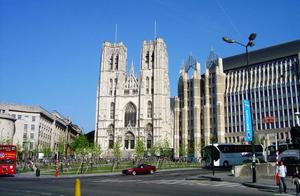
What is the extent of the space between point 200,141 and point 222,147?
183 feet

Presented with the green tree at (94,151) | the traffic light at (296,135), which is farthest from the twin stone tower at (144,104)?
the traffic light at (296,135)

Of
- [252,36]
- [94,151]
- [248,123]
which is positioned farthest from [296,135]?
[94,151]

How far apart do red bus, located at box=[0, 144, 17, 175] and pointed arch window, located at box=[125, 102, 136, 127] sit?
223ft

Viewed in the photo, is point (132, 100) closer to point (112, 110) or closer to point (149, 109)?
point (149, 109)

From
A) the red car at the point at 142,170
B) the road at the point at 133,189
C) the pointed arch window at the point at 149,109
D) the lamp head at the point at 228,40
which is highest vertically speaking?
the pointed arch window at the point at 149,109

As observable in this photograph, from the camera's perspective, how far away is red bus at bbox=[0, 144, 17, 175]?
1454 inches

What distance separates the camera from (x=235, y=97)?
98.6 meters

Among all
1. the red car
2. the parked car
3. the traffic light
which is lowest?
the red car

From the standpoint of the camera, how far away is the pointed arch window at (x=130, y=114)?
347 ft

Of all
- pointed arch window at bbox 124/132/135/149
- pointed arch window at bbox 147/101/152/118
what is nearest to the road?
pointed arch window at bbox 124/132/135/149

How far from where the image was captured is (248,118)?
1069 inches

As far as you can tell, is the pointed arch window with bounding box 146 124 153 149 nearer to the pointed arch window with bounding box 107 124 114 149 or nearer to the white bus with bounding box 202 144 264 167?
the pointed arch window with bounding box 107 124 114 149

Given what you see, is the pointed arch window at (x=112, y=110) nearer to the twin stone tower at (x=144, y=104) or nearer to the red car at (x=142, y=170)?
the twin stone tower at (x=144, y=104)

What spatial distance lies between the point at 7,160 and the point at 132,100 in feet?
232
